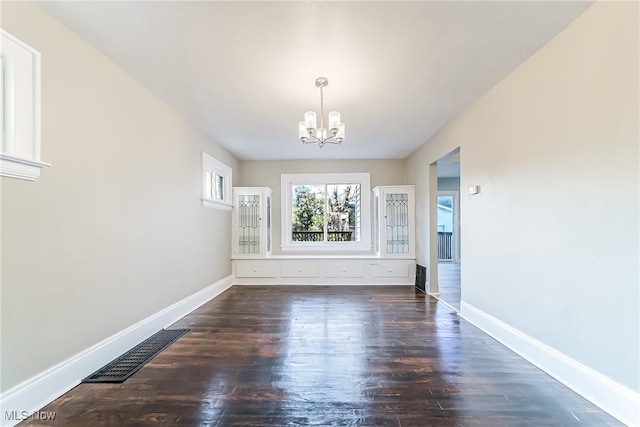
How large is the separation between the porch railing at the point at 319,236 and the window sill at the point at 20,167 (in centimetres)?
456

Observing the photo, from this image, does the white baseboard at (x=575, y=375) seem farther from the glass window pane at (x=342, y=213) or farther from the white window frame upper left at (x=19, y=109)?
the white window frame upper left at (x=19, y=109)

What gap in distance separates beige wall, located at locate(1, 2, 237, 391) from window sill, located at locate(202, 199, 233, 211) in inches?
34.2

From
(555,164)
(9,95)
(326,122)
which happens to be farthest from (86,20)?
(555,164)

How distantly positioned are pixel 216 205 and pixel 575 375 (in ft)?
14.9

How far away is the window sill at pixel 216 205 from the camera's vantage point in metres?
4.29

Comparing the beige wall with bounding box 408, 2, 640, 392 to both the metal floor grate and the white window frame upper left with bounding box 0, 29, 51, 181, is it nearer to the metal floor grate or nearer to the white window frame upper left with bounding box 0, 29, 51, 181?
the metal floor grate

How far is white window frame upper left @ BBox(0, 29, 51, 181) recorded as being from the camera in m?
1.63

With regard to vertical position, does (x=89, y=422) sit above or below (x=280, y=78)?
below

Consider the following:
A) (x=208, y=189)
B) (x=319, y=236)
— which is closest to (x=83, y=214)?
(x=208, y=189)

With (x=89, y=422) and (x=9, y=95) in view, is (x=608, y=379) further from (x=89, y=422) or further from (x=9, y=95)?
(x=9, y=95)

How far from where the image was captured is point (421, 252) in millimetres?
5176

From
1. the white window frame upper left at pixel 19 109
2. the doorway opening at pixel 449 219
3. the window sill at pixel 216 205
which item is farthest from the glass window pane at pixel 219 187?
the doorway opening at pixel 449 219

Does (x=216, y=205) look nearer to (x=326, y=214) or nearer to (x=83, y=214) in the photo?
(x=326, y=214)

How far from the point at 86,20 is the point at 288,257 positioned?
4319 mm
